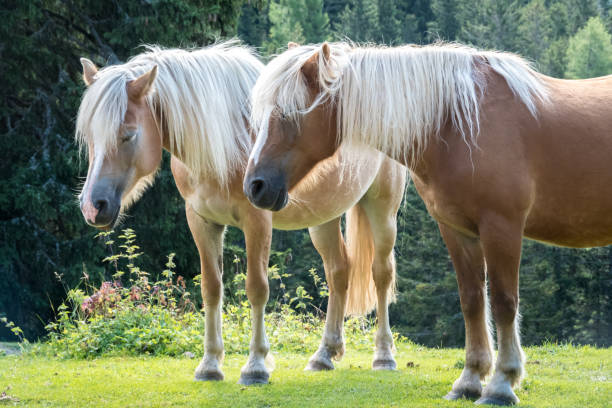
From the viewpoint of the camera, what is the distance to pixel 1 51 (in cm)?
→ 1377

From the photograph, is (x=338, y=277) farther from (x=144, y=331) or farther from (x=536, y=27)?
(x=536, y=27)

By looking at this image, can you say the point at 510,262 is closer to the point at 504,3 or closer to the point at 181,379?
the point at 181,379

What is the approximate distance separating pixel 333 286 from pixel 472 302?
82.5 inches

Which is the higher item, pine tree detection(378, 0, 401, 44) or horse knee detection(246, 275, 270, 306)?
pine tree detection(378, 0, 401, 44)

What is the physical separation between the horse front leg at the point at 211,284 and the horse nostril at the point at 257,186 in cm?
128

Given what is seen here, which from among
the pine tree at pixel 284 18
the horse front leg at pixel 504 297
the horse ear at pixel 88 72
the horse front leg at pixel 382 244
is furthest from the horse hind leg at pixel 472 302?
the pine tree at pixel 284 18

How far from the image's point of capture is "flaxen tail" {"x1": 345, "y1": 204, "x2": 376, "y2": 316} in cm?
655

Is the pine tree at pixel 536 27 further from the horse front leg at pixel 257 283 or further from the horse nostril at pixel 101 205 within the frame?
the horse nostril at pixel 101 205

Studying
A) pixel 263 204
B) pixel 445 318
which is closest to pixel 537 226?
pixel 263 204

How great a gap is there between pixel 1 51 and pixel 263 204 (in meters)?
11.8

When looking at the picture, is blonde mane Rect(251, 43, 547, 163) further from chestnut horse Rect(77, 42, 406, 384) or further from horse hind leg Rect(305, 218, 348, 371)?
horse hind leg Rect(305, 218, 348, 371)

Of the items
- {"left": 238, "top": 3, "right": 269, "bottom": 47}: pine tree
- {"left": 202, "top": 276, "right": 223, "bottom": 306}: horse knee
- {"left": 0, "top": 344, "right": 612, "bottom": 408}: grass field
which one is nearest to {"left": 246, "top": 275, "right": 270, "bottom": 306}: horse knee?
{"left": 202, "top": 276, "right": 223, "bottom": 306}: horse knee

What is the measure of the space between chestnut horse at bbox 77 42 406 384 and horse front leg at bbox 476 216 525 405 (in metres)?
0.92

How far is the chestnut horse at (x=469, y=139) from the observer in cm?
388
